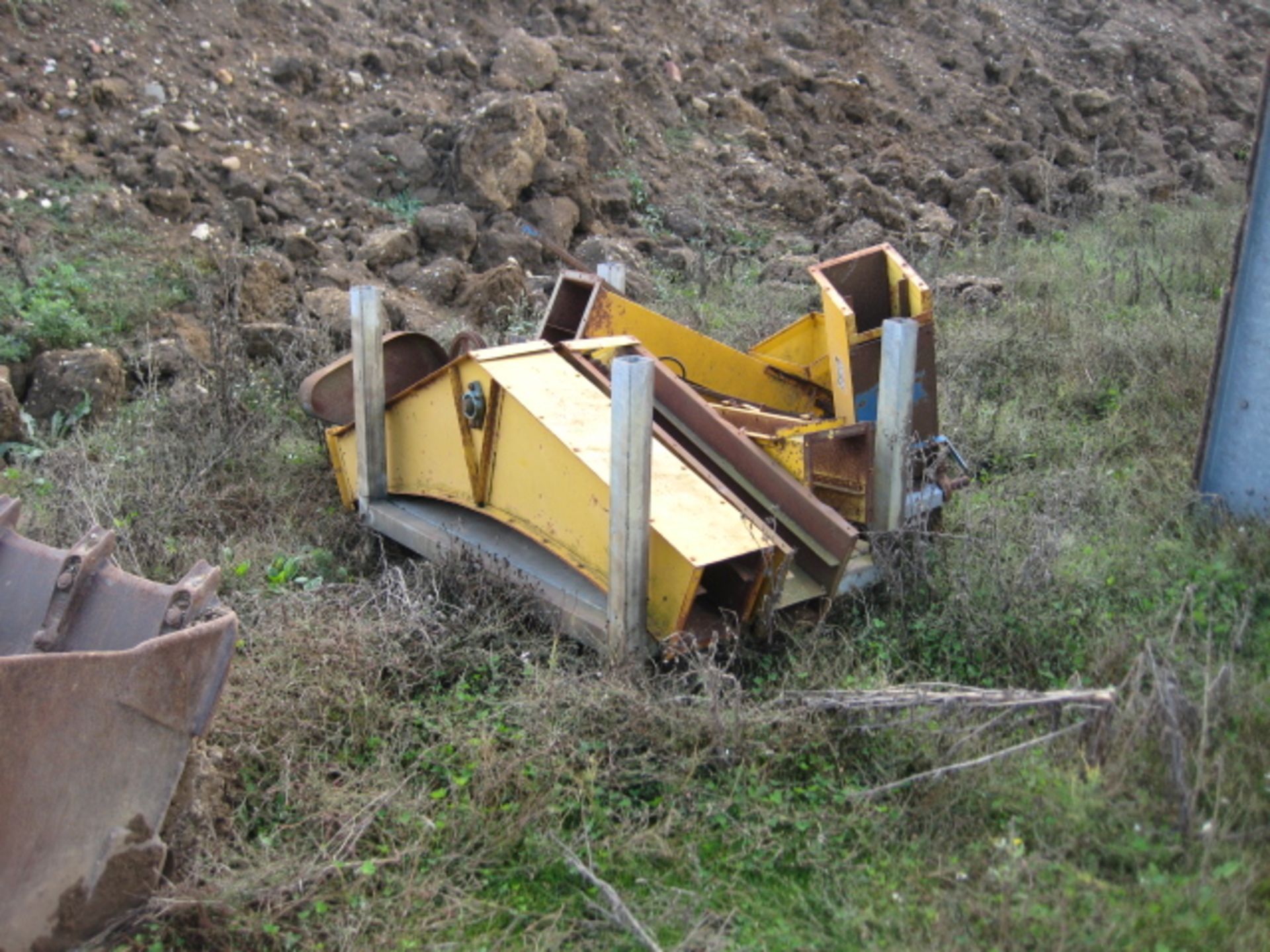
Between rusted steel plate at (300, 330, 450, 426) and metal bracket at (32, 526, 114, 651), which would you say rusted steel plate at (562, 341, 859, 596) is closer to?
rusted steel plate at (300, 330, 450, 426)

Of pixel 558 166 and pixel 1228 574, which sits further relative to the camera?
pixel 558 166

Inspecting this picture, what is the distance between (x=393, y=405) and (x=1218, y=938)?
371cm

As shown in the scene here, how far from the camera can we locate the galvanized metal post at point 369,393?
5.14m

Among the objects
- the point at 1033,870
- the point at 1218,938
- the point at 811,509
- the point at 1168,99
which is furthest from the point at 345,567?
the point at 1168,99

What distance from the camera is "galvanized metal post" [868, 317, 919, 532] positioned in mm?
4406

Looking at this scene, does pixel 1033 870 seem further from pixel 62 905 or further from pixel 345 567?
pixel 345 567

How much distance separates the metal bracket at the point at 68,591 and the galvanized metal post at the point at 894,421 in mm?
2680

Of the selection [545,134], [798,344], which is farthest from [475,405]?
[545,134]

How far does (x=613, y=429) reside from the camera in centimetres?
389

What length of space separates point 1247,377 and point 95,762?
4125mm

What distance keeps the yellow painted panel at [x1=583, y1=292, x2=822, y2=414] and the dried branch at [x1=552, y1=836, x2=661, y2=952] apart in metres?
2.62

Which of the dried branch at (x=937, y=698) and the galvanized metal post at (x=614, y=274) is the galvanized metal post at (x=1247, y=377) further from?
the galvanized metal post at (x=614, y=274)

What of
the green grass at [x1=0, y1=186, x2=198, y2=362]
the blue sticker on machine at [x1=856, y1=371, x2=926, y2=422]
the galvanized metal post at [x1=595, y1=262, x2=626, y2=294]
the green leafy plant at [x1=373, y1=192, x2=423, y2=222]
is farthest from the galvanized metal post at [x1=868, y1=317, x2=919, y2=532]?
the green leafy plant at [x1=373, y1=192, x2=423, y2=222]

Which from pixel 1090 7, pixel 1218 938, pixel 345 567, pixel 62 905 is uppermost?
pixel 1090 7
